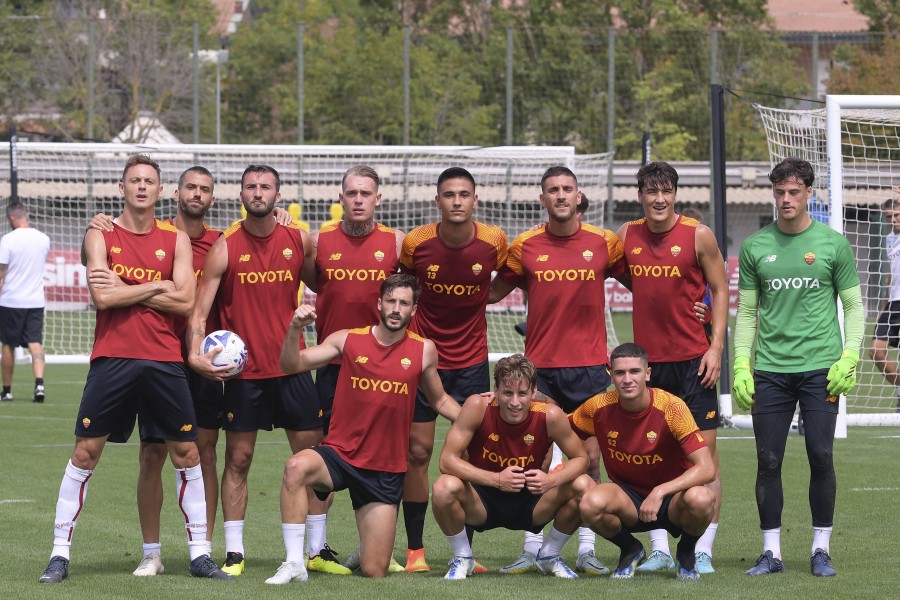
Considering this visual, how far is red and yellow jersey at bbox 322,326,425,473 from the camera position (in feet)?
24.4

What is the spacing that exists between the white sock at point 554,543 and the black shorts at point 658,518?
1.21ft

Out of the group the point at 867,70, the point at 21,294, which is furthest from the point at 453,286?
the point at 867,70

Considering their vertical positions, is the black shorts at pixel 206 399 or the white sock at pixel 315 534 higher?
the black shorts at pixel 206 399

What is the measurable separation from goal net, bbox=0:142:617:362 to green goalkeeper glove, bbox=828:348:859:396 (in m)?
12.4

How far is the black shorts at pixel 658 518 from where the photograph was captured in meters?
7.26

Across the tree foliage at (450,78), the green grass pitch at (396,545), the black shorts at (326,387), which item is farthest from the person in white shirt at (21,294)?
the tree foliage at (450,78)

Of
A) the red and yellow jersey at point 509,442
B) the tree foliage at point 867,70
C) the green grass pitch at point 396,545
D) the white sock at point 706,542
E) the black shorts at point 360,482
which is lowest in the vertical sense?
the green grass pitch at point 396,545

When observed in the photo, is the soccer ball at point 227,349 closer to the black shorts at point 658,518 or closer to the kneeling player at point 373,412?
the kneeling player at point 373,412

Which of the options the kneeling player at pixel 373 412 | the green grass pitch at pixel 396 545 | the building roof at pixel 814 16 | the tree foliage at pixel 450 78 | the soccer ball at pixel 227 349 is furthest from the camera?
the building roof at pixel 814 16

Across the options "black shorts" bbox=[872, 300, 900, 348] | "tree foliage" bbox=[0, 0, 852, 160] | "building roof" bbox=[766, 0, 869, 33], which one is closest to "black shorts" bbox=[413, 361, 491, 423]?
"black shorts" bbox=[872, 300, 900, 348]

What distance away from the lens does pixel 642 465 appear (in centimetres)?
743

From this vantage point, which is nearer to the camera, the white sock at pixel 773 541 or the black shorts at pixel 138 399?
the black shorts at pixel 138 399

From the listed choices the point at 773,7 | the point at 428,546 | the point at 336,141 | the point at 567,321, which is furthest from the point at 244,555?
the point at 773,7

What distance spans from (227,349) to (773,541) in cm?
310
